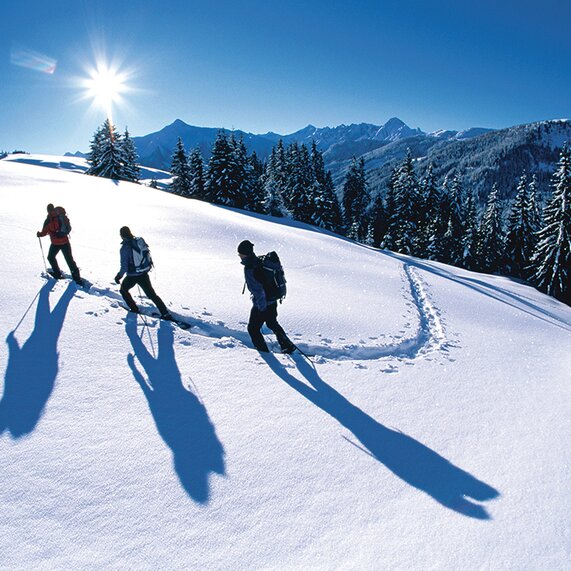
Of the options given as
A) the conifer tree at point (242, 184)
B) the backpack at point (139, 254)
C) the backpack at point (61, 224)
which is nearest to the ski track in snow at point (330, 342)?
the backpack at point (139, 254)

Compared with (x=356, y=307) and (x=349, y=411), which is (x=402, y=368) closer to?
(x=349, y=411)

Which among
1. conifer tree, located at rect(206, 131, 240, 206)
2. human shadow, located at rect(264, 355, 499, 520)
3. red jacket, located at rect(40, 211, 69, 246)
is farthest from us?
conifer tree, located at rect(206, 131, 240, 206)

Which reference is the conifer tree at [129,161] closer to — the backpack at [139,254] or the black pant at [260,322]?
the backpack at [139,254]

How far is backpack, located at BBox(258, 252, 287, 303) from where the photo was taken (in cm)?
539

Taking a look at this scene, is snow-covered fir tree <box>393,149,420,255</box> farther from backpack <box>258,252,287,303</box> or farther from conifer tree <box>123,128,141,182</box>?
backpack <box>258,252,287,303</box>

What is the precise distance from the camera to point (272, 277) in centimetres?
542

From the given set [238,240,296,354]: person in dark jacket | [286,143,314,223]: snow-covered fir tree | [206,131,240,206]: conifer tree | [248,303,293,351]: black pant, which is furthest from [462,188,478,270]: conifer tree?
[248,303,293,351]: black pant

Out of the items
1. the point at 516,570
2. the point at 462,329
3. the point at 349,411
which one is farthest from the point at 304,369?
the point at 462,329

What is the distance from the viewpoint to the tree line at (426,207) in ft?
96.7

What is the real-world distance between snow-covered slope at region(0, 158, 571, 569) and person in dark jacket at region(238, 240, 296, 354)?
0.98ft

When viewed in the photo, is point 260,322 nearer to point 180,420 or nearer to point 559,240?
point 180,420

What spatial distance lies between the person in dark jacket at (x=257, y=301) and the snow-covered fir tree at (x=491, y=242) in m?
44.7

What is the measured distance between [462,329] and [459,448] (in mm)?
5955

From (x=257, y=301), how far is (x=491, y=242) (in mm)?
46427
